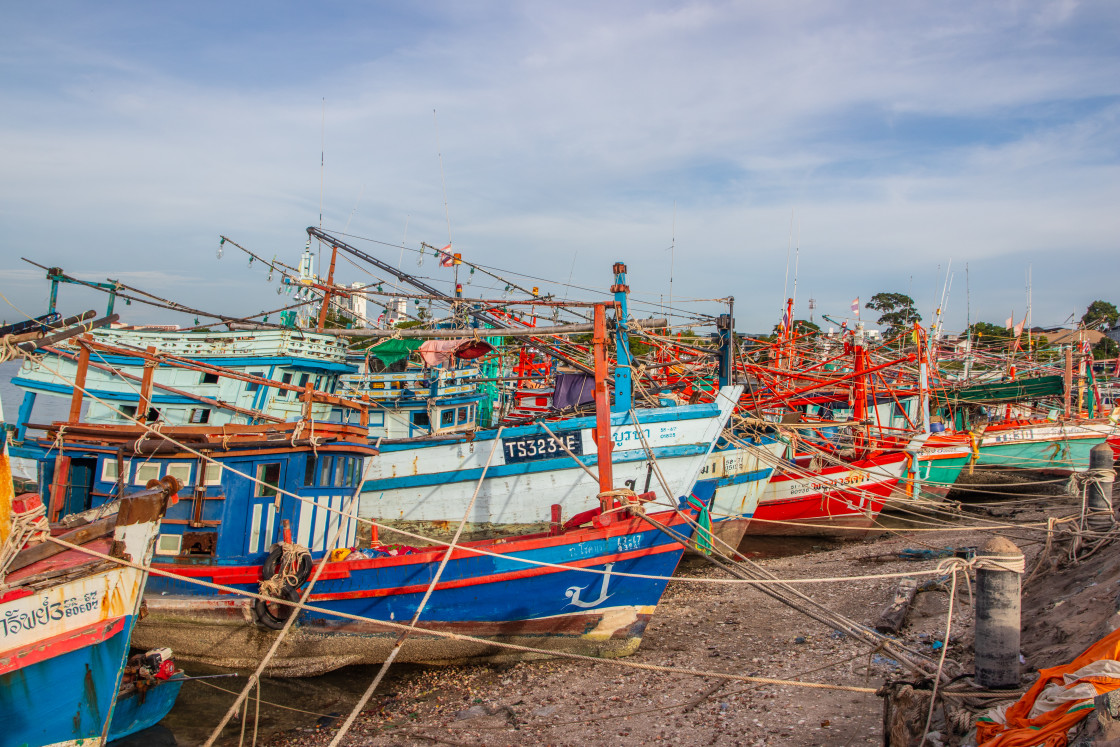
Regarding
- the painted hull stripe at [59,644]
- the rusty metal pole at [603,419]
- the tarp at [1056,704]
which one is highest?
the rusty metal pole at [603,419]

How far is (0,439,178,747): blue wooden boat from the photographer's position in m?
5.49

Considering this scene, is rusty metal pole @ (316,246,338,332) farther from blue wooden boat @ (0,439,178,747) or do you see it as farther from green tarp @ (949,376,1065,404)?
green tarp @ (949,376,1065,404)

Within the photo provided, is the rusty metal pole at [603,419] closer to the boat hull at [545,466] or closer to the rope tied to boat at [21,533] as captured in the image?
the boat hull at [545,466]

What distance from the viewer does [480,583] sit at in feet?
31.4

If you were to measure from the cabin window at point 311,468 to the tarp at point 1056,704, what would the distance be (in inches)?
357

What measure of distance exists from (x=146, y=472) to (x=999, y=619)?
1080cm

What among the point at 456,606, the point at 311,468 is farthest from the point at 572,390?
the point at 456,606

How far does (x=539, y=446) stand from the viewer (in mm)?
13000

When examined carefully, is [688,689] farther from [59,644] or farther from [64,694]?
[59,644]

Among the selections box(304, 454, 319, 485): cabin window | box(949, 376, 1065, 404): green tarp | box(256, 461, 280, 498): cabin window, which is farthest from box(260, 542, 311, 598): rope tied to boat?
box(949, 376, 1065, 404): green tarp

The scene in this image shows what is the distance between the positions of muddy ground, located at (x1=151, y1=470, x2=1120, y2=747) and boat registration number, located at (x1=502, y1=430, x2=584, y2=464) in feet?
11.5

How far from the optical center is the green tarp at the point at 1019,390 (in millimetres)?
20875

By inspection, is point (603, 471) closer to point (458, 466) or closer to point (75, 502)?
point (458, 466)

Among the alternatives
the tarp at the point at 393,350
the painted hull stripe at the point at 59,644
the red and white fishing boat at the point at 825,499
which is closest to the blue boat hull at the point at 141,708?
the painted hull stripe at the point at 59,644
